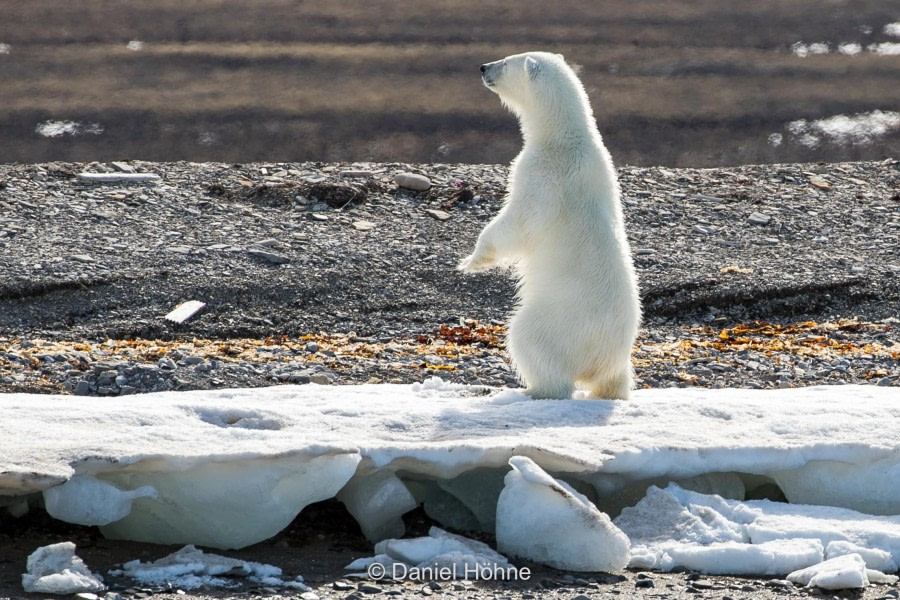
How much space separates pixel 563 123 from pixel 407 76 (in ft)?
48.1

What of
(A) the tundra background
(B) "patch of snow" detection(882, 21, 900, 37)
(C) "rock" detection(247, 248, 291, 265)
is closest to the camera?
(C) "rock" detection(247, 248, 291, 265)

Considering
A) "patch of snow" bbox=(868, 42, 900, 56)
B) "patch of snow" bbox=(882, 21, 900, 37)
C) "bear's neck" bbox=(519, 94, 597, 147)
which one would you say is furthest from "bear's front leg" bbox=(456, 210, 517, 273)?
"patch of snow" bbox=(882, 21, 900, 37)

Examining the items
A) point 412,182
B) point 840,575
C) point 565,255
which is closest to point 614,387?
point 565,255

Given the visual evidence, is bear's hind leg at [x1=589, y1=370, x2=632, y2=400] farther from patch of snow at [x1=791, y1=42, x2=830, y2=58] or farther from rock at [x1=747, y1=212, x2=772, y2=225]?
patch of snow at [x1=791, y1=42, x2=830, y2=58]

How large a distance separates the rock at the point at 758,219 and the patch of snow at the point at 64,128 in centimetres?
1009

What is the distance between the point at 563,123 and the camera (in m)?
6.44

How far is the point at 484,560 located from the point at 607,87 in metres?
17.0

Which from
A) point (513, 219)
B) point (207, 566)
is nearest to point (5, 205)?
point (513, 219)

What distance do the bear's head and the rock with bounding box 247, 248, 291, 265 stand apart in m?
5.98

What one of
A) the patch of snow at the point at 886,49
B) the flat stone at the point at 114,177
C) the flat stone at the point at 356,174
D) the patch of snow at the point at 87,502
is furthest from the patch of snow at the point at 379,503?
the patch of snow at the point at 886,49

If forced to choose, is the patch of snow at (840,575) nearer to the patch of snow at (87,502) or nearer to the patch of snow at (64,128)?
the patch of snow at (87,502)

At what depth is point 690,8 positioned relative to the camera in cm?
2394

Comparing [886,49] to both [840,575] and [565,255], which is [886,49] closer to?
[565,255]

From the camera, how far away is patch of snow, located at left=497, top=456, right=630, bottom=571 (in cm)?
476
